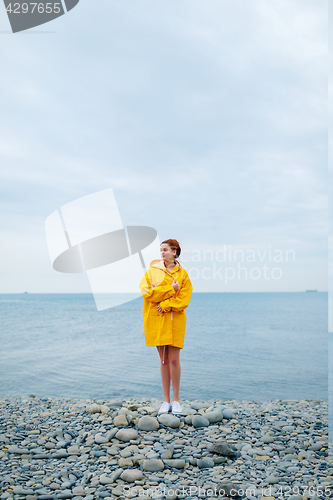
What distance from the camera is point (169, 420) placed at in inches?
179

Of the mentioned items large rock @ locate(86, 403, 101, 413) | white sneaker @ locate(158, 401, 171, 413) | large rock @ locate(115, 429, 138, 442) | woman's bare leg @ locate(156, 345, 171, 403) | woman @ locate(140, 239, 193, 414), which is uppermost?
woman @ locate(140, 239, 193, 414)

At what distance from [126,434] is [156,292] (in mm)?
1627

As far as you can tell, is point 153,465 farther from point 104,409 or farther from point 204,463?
point 104,409

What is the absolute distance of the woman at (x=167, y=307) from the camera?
476 centimetres

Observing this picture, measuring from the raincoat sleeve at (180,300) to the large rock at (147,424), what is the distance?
128 cm

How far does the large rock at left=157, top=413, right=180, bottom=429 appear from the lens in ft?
14.8

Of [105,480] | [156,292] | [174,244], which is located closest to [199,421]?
[105,480]

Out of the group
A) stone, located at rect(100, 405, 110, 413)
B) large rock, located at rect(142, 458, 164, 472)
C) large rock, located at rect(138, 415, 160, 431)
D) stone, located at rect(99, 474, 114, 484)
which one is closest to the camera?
stone, located at rect(99, 474, 114, 484)

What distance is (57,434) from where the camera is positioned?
4.45 metres

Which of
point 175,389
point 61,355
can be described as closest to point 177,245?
point 175,389

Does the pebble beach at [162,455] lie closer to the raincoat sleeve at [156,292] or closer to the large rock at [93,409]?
the large rock at [93,409]

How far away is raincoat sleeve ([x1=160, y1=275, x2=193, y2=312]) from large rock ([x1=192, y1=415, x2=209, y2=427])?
4.29 ft

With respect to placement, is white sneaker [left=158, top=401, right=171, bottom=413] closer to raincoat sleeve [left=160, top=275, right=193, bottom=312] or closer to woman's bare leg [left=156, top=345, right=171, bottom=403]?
woman's bare leg [left=156, top=345, right=171, bottom=403]

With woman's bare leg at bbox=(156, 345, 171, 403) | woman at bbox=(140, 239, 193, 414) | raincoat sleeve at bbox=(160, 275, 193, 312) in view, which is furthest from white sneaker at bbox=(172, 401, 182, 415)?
raincoat sleeve at bbox=(160, 275, 193, 312)
